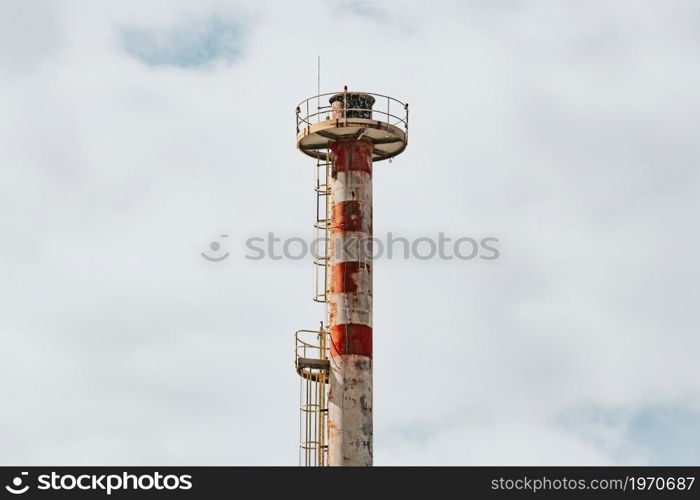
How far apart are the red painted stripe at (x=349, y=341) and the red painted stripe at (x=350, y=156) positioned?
5538 millimetres

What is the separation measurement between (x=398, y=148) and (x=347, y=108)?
2446mm

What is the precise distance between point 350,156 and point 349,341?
6611 mm

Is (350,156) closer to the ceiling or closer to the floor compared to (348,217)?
closer to the ceiling

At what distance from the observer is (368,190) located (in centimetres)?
7400

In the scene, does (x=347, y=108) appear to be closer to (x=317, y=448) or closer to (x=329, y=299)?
(x=329, y=299)

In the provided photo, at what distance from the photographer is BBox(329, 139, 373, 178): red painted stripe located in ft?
243
